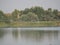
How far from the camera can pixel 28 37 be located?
2949 millimetres

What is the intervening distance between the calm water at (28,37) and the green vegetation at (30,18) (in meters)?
0.13

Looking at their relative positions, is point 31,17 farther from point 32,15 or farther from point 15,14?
point 15,14

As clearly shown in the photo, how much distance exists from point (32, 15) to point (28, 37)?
0.43 metres

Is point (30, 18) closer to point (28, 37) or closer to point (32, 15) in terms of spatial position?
point (32, 15)

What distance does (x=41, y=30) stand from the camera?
2.99 metres

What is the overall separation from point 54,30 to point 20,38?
670 mm

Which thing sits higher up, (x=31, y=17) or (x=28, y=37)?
(x=31, y=17)

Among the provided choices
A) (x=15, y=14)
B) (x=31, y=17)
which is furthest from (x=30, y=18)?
(x=15, y=14)

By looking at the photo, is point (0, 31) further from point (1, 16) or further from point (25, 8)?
point (25, 8)

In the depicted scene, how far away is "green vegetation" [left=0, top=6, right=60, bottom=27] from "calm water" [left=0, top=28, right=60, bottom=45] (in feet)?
0.44

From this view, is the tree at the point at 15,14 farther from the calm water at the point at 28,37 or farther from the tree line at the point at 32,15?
the calm water at the point at 28,37

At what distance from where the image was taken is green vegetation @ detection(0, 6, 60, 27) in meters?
2.96

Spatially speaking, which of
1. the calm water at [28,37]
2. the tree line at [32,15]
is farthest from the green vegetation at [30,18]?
the calm water at [28,37]

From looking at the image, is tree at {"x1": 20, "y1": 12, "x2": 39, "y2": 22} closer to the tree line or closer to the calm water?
the tree line
